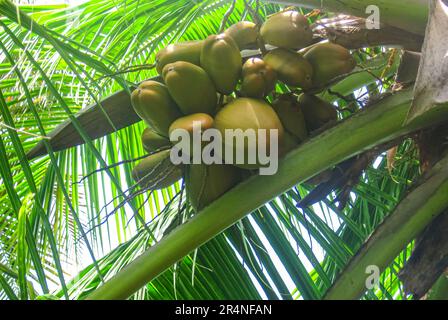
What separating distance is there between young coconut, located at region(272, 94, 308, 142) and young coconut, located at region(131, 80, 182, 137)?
162mm

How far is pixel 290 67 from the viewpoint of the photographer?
108cm

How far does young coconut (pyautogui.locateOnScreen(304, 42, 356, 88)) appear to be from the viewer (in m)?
1.11

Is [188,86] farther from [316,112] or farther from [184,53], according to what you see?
[316,112]

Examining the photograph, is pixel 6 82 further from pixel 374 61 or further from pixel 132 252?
pixel 374 61

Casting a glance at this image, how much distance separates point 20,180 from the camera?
73.5 inches

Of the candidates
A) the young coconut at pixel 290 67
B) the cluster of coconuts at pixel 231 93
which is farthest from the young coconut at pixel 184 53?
the young coconut at pixel 290 67

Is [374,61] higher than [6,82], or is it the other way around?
[6,82]

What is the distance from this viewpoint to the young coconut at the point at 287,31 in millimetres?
1099

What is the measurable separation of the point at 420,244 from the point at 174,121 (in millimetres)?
431

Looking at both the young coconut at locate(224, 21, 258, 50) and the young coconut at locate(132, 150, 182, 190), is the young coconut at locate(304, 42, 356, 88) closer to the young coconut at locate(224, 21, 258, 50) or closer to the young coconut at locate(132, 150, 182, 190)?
the young coconut at locate(224, 21, 258, 50)

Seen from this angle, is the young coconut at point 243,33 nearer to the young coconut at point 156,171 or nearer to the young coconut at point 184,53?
the young coconut at point 184,53

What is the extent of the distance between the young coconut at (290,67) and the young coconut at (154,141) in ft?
0.69

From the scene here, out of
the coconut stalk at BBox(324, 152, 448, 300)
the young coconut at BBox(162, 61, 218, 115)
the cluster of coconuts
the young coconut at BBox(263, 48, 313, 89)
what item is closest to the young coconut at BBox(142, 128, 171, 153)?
the cluster of coconuts
